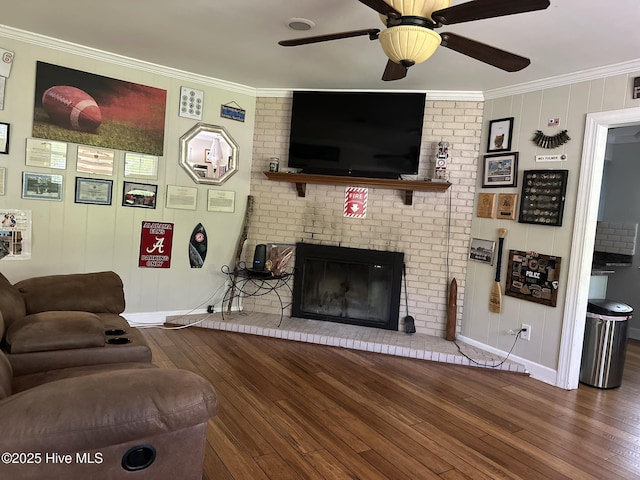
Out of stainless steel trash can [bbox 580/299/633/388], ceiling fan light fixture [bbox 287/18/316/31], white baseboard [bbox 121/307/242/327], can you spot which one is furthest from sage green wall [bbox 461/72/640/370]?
white baseboard [bbox 121/307/242/327]

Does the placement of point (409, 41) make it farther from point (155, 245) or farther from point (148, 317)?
point (148, 317)

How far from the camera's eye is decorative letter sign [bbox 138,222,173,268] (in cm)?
410

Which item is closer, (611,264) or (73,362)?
(73,362)

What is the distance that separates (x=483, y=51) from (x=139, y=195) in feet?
10.4

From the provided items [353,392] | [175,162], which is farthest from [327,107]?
[353,392]

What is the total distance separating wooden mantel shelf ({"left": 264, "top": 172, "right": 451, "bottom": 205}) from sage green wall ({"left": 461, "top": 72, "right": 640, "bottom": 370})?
1.61 feet

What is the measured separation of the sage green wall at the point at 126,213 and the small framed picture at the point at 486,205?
233 cm

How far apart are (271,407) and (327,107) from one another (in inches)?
109

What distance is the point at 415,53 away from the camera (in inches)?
70.4

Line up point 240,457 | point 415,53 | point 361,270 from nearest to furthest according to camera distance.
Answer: point 415,53, point 240,457, point 361,270

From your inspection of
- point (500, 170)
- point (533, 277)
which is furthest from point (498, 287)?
point (500, 170)

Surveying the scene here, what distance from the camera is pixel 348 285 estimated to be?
14.8 feet

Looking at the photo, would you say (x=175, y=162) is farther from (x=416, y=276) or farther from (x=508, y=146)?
(x=508, y=146)

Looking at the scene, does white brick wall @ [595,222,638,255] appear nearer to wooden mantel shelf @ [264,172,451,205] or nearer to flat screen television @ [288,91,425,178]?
wooden mantel shelf @ [264,172,451,205]
